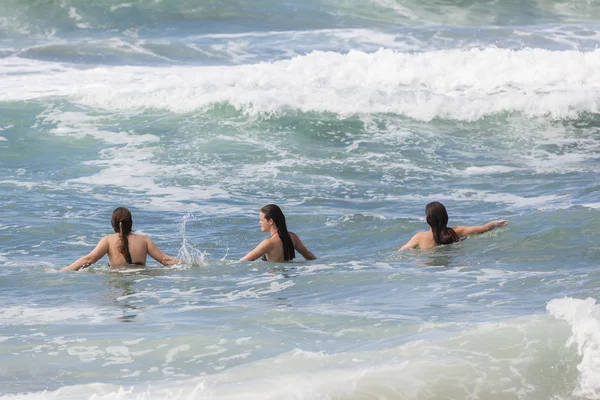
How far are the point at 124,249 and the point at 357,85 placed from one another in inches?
484

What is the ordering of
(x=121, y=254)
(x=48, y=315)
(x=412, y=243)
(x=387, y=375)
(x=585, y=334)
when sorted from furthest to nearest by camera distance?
(x=412, y=243), (x=121, y=254), (x=48, y=315), (x=585, y=334), (x=387, y=375)

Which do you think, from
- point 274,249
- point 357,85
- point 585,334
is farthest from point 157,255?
point 357,85

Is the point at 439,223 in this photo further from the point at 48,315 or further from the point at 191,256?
the point at 48,315

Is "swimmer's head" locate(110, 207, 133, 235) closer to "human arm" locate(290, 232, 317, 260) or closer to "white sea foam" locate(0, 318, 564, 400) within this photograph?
"human arm" locate(290, 232, 317, 260)

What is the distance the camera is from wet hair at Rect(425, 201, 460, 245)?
427 inches

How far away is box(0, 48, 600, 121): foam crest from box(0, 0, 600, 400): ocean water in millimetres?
72

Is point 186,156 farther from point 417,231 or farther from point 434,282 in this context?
point 434,282

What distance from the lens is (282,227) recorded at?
10461 millimetres

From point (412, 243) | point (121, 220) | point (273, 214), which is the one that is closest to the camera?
point (121, 220)

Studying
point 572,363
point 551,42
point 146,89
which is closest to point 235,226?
point 572,363

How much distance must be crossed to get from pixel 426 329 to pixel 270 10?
25706 millimetres

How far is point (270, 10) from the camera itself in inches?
1248

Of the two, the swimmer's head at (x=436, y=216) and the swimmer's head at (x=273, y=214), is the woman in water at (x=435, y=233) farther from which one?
the swimmer's head at (x=273, y=214)

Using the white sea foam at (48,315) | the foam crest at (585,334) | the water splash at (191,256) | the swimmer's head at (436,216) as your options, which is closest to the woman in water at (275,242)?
the water splash at (191,256)
